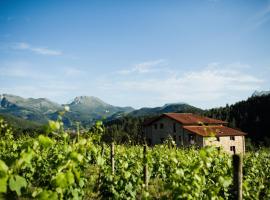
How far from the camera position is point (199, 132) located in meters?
44.8

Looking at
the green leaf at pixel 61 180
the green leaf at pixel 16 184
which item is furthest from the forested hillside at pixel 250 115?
the green leaf at pixel 16 184

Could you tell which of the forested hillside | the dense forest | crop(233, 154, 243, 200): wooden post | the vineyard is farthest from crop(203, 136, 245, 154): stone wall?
crop(233, 154, 243, 200): wooden post

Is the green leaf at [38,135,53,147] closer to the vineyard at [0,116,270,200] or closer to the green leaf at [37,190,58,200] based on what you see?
the vineyard at [0,116,270,200]

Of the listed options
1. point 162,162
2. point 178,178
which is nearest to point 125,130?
point 162,162

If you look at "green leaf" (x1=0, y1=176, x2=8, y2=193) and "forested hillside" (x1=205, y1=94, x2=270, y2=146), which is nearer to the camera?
"green leaf" (x1=0, y1=176, x2=8, y2=193)

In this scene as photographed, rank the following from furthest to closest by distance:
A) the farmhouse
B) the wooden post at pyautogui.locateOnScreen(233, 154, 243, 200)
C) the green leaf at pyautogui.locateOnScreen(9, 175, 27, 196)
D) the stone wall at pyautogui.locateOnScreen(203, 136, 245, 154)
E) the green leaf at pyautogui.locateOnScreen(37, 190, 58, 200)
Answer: the stone wall at pyautogui.locateOnScreen(203, 136, 245, 154) → the farmhouse → the wooden post at pyautogui.locateOnScreen(233, 154, 243, 200) → the green leaf at pyautogui.locateOnScreen(37, 190, 58, 200) → the green leaf at pyautogui.locateOnScreen(9, 175, 27, 196)

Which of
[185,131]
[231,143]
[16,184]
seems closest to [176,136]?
Answer: [185,131]

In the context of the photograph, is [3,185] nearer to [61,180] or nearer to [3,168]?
[3,168]

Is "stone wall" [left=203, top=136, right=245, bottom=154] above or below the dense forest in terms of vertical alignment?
below

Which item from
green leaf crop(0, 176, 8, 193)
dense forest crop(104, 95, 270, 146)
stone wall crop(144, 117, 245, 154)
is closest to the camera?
green leaf crop(0, 176, 8, 193)

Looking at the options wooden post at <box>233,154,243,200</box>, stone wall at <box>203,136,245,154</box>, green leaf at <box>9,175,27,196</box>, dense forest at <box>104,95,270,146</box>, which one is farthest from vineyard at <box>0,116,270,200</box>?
dense forest at <box>104,95,270,146</box>

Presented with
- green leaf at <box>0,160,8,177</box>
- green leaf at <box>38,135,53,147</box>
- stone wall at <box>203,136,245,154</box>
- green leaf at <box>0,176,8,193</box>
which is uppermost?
green leaf at <box>38,135,53,147</box>

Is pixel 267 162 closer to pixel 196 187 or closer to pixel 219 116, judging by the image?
pixel 196 187

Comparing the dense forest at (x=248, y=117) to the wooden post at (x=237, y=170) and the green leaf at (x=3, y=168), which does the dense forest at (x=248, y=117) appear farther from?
the green leaf at (x=3, y=168)
